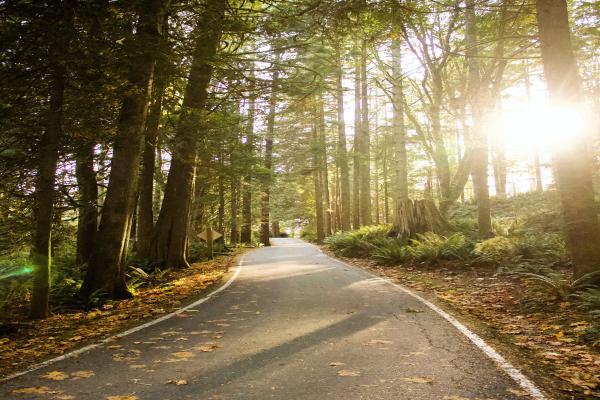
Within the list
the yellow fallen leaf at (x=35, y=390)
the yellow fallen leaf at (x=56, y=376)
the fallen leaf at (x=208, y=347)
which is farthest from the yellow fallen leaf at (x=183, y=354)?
the yellow fallen leaf at (x=35, y=390)

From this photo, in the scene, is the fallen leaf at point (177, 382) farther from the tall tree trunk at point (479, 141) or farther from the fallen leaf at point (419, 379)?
the tall tree trunk at point (479, 141)

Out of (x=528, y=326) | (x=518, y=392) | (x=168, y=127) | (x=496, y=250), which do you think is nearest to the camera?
(x=518, y=392)

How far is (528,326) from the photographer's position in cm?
666

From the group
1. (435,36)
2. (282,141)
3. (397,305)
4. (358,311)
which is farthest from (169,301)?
(282,141)

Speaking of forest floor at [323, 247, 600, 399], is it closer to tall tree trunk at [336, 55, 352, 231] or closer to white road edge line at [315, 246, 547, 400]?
white road edge line at [315, 246, 547, 400]

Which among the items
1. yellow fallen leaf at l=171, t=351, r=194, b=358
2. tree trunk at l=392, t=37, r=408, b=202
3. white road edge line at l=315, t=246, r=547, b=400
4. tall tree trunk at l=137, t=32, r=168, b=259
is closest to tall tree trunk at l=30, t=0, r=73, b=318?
tall tree trunk at l=137, t=32, r=168, b=259

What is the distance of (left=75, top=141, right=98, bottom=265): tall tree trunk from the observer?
10359mm

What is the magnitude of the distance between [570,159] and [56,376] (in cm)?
847

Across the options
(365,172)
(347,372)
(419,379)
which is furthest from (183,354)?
(365,172)

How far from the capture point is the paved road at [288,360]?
4.12 meters

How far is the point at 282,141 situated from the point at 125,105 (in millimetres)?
26762

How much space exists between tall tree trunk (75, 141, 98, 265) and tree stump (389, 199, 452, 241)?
11192 millimetres

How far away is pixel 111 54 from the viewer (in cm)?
829

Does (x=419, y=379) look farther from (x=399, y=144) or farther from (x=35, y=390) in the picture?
(x=399, y=144)
